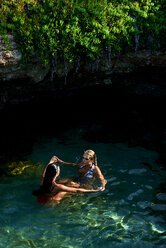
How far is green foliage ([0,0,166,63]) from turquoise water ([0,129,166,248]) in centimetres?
347

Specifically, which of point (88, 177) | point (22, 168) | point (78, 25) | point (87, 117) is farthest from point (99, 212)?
point (87, 117)

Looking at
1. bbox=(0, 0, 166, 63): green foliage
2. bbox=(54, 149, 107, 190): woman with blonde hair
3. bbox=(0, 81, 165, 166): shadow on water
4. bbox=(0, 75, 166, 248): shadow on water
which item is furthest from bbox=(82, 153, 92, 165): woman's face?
bbox=(0, 81, 165, 166): shadow on water

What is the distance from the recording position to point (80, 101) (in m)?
11.3

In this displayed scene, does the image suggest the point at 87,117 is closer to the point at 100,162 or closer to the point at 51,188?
the point at 100,162

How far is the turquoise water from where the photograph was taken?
563 cm

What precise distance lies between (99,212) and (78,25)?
16.8ft

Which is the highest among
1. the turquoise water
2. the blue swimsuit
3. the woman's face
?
the woman's face

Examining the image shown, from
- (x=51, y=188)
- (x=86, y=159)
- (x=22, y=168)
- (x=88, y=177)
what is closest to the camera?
(x=51, y=188)

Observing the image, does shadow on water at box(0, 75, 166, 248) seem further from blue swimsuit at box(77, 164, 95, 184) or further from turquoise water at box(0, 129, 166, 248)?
blue swimsuit at box(77, 164, 95, 184)

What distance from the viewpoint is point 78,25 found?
26.5 ft

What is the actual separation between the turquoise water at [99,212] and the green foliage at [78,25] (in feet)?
11.4

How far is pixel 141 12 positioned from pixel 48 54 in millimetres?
3164

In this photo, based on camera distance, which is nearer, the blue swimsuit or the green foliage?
the blue swimsuit

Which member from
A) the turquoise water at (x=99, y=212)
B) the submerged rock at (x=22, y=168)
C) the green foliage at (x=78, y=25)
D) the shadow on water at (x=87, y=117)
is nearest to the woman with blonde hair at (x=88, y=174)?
the turquoise water at (x=99, y=212)
